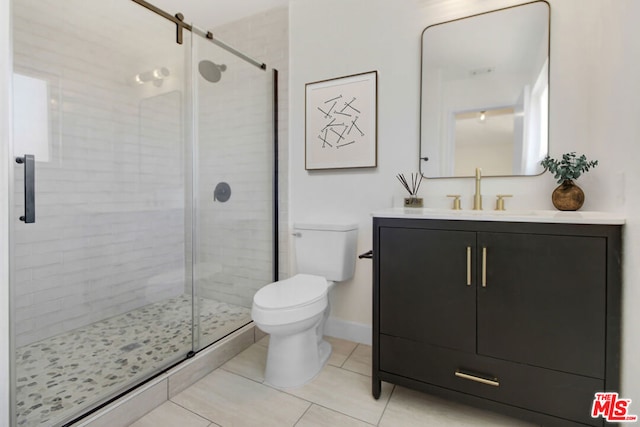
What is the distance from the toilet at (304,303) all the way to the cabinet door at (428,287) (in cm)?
41

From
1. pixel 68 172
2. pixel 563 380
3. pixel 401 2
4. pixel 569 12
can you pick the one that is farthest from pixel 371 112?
pixel 68 172

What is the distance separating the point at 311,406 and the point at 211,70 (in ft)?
7.05

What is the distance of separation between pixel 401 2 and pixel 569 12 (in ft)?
2.93

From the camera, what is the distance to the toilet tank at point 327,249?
192 centimetres

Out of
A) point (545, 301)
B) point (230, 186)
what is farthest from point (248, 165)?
point (545, 301)

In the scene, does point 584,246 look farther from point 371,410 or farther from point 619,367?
point 371,410

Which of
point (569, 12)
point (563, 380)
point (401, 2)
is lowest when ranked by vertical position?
point (563, 380)

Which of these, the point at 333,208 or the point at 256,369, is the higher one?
the point at 333,208

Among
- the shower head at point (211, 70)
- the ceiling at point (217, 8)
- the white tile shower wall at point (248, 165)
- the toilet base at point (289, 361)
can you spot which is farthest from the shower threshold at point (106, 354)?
the ceiling at point (217, 8)

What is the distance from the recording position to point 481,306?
1247 millimetres

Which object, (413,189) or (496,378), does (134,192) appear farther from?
(496,378)

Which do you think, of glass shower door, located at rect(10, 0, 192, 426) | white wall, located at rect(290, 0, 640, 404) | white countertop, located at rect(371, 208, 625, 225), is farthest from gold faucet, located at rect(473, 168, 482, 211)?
glass shower door, located at rect(10, 0, 192, 426)

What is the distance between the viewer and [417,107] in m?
1.85

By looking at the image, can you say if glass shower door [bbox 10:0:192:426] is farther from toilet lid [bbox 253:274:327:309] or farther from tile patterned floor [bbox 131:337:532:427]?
toilet lid [bbox 253:274:327:309]
